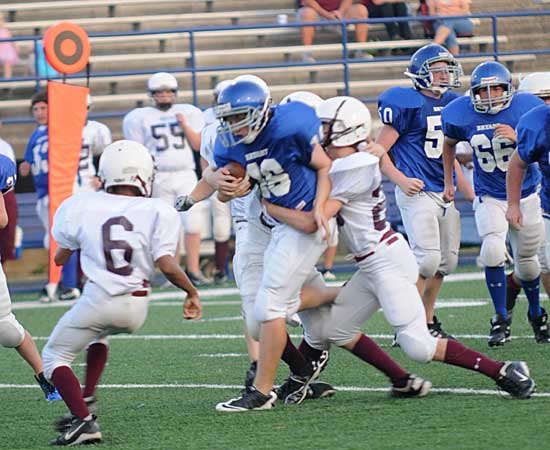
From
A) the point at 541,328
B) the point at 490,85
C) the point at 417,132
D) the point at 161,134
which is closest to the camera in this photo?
the point at 490,85

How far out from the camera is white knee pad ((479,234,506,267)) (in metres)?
7.05

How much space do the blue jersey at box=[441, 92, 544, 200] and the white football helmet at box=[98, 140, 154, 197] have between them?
2456mm

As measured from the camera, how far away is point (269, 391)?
5.33 metres

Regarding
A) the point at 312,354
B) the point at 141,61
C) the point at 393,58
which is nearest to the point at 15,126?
the point at 141,61

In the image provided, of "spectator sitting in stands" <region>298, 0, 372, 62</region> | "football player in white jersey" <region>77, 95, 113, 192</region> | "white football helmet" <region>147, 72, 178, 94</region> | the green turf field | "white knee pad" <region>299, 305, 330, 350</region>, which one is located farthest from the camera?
"spectator sitting in stands" <region>298, 0, 372, 62</region>

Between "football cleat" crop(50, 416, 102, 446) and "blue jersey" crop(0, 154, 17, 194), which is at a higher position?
"blue jersey" crop(0, 154, 17, 194)

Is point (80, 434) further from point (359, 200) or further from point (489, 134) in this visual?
point (489, 134)

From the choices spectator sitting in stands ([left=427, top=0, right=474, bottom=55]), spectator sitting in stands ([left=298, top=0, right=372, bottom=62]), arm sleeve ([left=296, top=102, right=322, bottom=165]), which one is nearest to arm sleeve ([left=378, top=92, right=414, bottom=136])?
arm sleeve ([left=296, top=102, right=322, bottom=165])

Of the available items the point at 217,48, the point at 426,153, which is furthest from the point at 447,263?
the point at 217,48

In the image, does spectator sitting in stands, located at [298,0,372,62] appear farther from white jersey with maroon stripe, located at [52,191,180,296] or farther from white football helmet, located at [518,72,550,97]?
white jersey with maroon stripe, located at [52,191,180,296]

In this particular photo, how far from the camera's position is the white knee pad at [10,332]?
583 centimetres

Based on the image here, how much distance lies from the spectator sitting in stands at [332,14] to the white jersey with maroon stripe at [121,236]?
31.9ft

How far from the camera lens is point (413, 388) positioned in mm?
5352

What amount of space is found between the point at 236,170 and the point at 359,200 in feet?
1.76
